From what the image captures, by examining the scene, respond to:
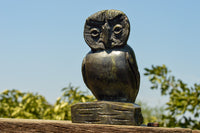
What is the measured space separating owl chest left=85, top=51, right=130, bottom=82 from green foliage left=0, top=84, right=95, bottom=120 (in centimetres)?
215

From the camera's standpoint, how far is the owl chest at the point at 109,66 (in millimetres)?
2479

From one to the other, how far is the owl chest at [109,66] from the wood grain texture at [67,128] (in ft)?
1.47

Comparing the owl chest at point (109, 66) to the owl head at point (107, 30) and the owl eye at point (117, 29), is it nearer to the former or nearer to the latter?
the owl head at point (107, 30)

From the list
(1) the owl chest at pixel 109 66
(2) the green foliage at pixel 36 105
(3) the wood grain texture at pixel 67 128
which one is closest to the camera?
(3) the wood grain texture at pixel 67 128

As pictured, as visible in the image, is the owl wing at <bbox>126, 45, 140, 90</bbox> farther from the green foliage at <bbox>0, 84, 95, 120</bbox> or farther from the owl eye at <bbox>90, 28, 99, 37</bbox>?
the green foliage at <bbox>0, 84, 95, 120</bbox>

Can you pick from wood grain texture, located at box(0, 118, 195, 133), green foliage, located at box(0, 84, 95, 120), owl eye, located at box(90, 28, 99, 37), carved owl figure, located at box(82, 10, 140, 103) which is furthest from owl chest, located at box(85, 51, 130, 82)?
green foliage, located at box(0, 84, 95, 120)

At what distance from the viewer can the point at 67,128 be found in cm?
234

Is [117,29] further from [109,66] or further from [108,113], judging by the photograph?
[108,113]

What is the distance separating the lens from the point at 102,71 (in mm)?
2504

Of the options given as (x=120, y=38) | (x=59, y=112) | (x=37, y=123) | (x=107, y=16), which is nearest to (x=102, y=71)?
(x=120, y=38)

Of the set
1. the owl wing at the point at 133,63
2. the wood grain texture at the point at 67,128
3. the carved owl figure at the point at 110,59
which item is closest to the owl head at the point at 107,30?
the carved owl figure at the point at 110,59

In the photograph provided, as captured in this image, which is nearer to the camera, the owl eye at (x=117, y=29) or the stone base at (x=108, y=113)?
the stone base at (x=108, y=113)

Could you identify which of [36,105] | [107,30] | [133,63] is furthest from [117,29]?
[36,105]

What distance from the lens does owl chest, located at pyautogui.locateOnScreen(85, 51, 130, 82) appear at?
8.13ft
